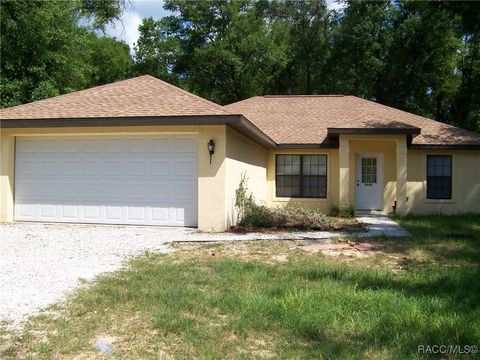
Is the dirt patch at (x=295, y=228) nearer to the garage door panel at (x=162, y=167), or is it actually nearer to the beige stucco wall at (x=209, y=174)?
the beige stucco wall at (x=209, y=174)

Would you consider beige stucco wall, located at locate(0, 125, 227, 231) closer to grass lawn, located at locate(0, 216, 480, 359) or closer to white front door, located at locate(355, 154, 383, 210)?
grass lawn, located at locate(0, 216, 480, 359)

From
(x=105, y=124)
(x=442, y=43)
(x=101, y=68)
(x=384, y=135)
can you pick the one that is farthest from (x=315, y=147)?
(x=101, y=68)

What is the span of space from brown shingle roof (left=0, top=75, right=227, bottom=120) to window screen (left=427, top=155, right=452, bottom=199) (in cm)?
1000

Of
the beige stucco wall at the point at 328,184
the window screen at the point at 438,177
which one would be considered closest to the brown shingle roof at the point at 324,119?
the beige stucco wall at the point at 328,184

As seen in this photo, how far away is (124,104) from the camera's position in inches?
472

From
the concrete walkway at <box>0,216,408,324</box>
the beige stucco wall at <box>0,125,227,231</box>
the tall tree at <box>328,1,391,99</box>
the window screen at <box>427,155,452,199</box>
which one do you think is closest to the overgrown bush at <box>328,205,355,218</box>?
the concrete walkway at <box>0,216,408,324</box>

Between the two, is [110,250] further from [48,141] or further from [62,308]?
[48,141]

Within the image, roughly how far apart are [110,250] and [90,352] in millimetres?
4762

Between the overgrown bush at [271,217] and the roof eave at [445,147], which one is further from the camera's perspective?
the roof eave at [445,147]

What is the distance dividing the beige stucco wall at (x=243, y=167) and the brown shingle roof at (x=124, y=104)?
131 centimetres

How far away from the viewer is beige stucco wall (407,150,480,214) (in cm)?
1698

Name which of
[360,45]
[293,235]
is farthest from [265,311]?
[360,45]

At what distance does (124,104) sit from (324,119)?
380 inches

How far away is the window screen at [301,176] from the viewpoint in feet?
56.2
